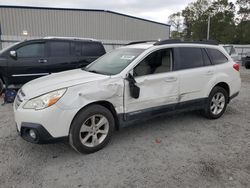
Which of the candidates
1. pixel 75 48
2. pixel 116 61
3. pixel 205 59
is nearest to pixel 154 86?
pixel 116 61

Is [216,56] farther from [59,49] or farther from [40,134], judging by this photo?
[59,49]

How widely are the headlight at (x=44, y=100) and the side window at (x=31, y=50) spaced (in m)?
3.89

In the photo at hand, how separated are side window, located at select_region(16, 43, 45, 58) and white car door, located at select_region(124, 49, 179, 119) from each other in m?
4.12

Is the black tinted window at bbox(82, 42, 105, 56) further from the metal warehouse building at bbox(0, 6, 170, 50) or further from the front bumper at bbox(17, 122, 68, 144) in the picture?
the metal warehouse building at bbox(0, 6, 170, 50)

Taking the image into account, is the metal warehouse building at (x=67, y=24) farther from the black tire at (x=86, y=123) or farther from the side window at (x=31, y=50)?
the black tire at (x=86, y=123)

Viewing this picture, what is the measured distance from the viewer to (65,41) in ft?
22.1

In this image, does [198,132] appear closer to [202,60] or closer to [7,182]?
[202,60]

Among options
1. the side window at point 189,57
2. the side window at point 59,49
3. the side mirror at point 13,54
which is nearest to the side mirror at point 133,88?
the side window at point 189,57

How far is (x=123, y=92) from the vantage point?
322 cm

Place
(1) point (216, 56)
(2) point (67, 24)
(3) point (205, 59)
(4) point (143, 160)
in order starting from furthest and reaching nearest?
(2) point (67, 24) < (1) point (216, 56) < (3) point (205, 59) < (4) point (143, 160)

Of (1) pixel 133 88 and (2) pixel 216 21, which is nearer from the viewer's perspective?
(1) pixel 133 88

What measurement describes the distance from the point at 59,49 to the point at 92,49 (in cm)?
114

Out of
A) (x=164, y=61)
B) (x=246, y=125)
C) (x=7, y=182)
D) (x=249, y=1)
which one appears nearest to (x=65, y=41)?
(x=164, y=61)

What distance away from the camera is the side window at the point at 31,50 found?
6.12m
